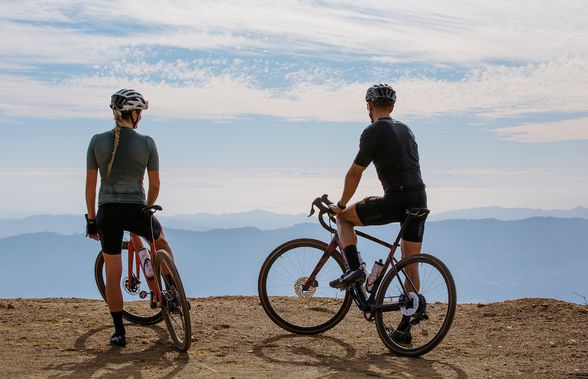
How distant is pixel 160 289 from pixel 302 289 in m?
1.81

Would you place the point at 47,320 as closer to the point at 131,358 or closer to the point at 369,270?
the point at 131,358

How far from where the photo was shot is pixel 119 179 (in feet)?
25.5

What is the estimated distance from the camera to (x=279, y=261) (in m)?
8.96

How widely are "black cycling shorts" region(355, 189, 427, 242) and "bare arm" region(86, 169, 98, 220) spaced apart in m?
2.92

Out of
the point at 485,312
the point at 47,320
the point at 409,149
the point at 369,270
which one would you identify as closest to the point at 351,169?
the point at 409,149

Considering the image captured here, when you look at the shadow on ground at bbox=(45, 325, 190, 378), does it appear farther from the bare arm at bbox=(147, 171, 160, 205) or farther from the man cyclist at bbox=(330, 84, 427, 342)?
the man cyclist at bbox=(330, 84, 427, 342)

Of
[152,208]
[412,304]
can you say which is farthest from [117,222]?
[412,304]

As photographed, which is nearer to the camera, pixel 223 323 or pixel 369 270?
pixel 369 270

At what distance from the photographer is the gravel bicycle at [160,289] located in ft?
25.0

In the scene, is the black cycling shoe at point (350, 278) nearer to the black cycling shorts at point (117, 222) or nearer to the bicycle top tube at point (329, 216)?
the bicycle top tube at point (329, 216)

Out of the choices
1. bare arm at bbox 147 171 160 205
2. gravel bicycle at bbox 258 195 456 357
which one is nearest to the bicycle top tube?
gravel bicycle at bbox 258 195 456 357

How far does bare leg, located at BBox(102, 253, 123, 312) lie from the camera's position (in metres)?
7.91

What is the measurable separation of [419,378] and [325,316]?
8.70 feet

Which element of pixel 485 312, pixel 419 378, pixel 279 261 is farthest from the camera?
pixel 485 312
